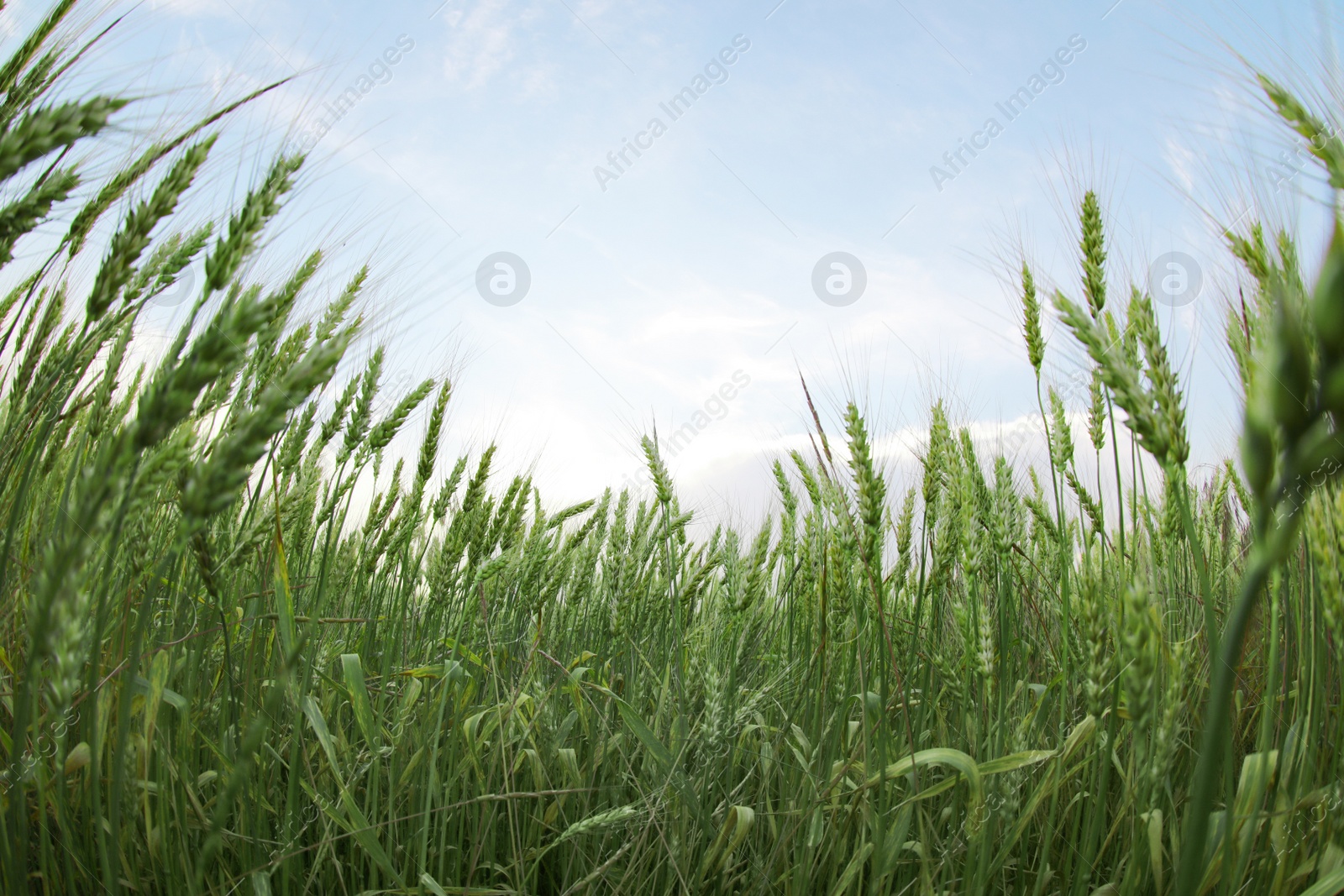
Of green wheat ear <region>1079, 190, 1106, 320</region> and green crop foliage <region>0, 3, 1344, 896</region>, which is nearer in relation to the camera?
green crop foliage <region>0, 3, 1344, 896</region>

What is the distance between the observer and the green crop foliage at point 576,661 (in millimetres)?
828

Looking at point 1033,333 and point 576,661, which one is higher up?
point 1033,333

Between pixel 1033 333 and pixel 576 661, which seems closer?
pixel 1033 333

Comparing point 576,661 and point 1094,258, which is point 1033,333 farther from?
point 576,661

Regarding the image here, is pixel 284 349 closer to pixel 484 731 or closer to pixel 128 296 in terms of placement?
pixel 128 296

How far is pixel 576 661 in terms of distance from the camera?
2588 mm

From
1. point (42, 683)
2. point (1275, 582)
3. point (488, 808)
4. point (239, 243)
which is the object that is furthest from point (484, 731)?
point (1275, 582)

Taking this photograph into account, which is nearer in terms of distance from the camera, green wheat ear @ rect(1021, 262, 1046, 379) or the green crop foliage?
the green crop foliage

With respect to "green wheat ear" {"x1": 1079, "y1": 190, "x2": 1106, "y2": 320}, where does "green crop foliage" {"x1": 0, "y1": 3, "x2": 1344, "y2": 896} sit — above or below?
below

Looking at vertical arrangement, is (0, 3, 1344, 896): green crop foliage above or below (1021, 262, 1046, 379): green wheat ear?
below

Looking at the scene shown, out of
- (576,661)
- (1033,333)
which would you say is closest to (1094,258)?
(1033,333)

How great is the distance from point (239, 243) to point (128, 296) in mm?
744

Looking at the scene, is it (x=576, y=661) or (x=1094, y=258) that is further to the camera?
(x=576, y=661)

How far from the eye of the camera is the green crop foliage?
828mm
